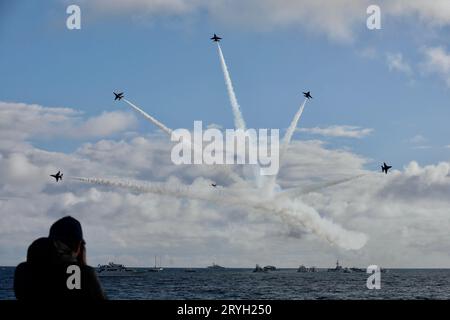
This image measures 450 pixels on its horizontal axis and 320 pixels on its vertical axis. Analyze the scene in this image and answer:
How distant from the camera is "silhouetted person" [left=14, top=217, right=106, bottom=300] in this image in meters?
7.04

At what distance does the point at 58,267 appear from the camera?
7.13 metres

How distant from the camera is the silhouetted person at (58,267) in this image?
704 cm

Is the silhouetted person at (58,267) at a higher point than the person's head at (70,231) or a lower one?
lower

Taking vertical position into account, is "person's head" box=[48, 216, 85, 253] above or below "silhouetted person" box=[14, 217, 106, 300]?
above

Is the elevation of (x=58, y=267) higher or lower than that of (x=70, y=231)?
lower
